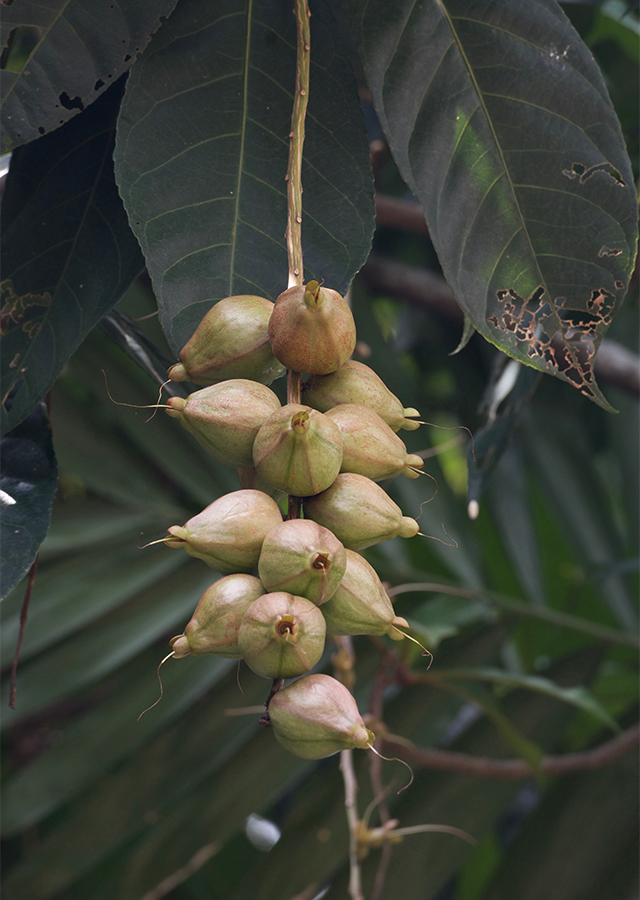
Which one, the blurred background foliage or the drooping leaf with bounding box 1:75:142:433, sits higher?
the drooping leaf with bounding box 1:75:142:433

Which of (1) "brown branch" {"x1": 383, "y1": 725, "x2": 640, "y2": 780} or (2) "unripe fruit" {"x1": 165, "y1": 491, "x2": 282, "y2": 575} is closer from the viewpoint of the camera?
(2) "unripe fruit" {"x1": 165, "y1": 491, "x2": 282, "y2": 575}

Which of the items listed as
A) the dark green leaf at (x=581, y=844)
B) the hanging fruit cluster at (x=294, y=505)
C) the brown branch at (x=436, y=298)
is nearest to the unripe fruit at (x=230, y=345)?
the hanging fruit cluster at (x=294, y=505)

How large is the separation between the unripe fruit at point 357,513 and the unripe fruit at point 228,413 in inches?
2.1

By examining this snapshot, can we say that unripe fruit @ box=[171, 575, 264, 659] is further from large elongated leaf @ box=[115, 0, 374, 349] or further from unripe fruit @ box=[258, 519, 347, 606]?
large elongated leaf @ box=[115, 0, 374, 349]

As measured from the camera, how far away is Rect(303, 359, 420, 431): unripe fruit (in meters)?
0.41

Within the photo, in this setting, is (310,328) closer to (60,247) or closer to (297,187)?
(297,187)

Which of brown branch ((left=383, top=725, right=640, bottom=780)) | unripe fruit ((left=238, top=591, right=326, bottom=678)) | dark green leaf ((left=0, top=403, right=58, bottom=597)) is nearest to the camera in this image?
unripe fruit ((left=238, top=591, right=326, bottom=678))

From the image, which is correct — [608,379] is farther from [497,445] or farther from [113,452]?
[113,452]

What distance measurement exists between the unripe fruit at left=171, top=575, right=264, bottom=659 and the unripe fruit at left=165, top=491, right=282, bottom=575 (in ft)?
0.04

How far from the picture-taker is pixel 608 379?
1260 millimetres

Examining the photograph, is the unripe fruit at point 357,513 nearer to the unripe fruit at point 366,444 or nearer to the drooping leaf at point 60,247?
the unripe fruit at point 366,444

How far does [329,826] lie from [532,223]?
99 centimetres

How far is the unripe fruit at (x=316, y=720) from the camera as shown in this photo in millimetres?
332

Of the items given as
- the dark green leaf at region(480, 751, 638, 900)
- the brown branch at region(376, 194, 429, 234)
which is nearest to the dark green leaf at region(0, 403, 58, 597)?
the brown branch at region(376, 194, 429, 234)
